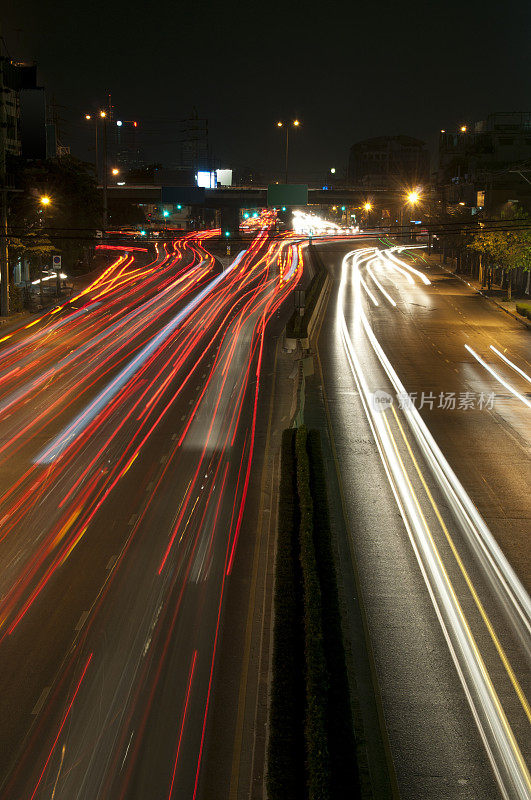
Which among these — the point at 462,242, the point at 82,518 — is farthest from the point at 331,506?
the point at 462,242

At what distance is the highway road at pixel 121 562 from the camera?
31.1 feet

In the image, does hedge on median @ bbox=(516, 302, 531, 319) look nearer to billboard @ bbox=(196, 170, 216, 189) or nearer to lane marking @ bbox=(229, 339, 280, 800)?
lane marking @ bbox=(229, 339, 280, 800)

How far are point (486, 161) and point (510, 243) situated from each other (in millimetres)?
35569

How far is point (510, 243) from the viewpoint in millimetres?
52219

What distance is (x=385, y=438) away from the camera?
75.4 feet

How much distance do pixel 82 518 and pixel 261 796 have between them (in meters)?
8.92

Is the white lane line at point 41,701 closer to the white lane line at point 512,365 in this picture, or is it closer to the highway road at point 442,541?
the highway road at point 442,541

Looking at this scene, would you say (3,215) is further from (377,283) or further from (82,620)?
(82,620)

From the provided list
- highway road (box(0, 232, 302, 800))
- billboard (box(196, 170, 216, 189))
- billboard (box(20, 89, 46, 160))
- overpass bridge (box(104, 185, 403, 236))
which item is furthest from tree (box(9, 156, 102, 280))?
billboard (box(196, 170, 216, 189))

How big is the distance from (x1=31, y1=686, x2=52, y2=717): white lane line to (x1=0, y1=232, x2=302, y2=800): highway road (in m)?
0.03

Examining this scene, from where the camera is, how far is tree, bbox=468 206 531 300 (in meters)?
49.4

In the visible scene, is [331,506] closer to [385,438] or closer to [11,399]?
[385,438]

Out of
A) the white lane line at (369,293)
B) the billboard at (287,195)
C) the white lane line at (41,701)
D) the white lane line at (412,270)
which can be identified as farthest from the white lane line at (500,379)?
the white lane line at (412,270)

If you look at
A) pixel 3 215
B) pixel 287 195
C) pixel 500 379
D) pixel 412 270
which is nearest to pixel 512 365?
pixel 500 379
